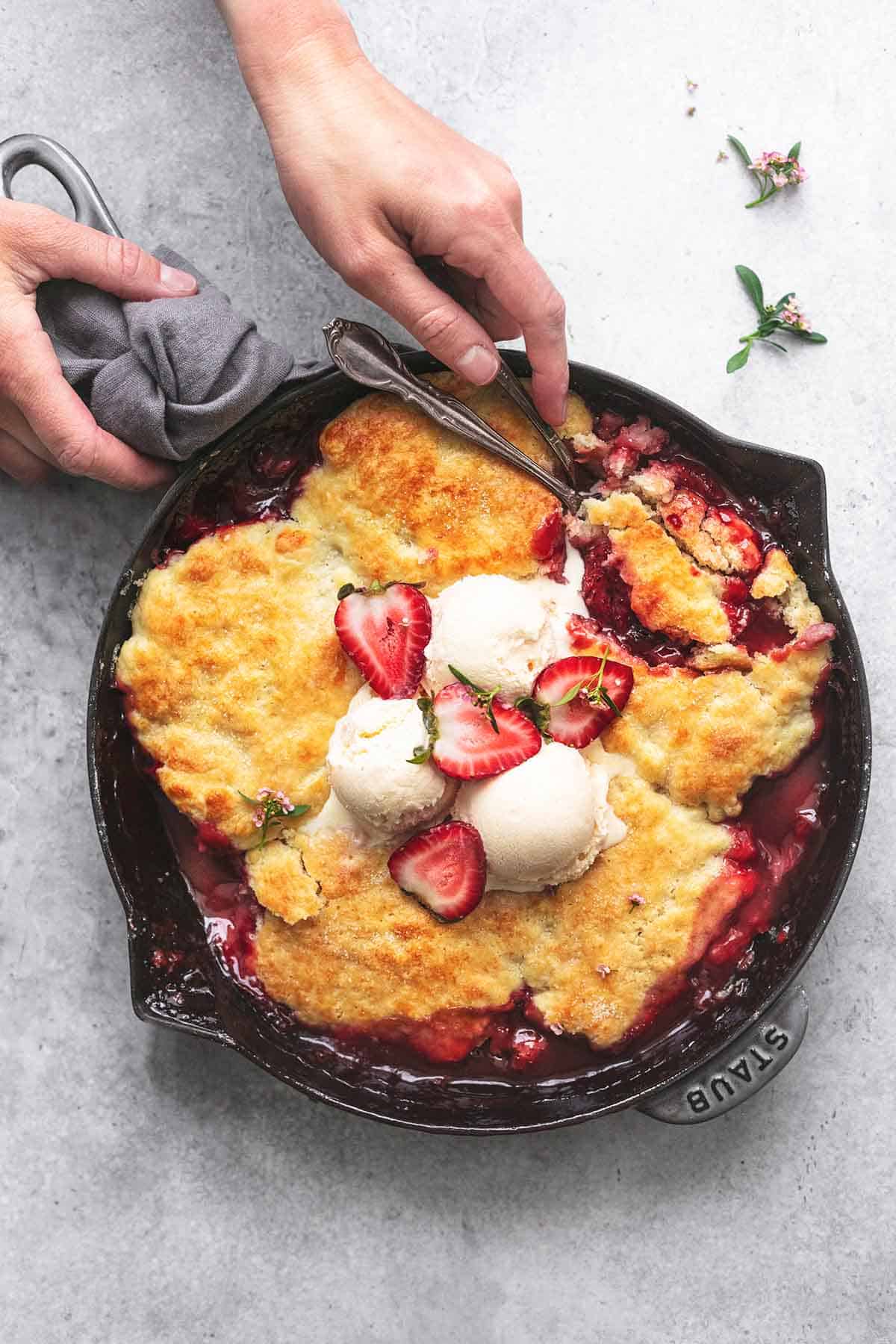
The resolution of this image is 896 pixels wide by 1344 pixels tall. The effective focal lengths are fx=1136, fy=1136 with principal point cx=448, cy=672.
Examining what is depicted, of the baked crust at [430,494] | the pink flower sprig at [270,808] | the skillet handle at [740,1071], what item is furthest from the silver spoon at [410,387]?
the skillet handle at [740,1071]

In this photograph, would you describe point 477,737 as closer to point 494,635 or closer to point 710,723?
point 494,635

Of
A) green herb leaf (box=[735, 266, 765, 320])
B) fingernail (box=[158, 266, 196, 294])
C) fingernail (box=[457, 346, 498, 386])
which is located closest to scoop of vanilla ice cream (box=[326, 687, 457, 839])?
fingernail (box=[457, 346, 498, 386])

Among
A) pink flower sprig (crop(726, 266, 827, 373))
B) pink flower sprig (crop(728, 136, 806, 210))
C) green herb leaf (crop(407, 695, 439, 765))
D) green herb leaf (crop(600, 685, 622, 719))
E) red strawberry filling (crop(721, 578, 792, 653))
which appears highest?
pink flower sprig (crop(728, 136, 806, 210))

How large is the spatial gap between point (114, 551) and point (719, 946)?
1.86 metres

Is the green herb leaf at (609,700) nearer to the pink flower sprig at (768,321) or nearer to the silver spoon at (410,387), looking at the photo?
the silver spoon at (410,387)

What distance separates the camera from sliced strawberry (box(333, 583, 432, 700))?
2572 mm

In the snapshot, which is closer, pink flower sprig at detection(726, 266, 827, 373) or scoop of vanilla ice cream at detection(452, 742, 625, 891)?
scoop of vanilla ice cream at detection(452, 742, 625, 891)

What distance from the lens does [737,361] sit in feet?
9.82

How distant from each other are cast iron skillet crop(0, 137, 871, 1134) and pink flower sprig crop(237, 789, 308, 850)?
34 cm

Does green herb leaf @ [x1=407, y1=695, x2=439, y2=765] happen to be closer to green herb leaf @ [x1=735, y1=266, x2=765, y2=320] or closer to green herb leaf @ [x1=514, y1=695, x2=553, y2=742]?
green herb leaf @ [x1=514, y1=695, x2=553, y2=742]

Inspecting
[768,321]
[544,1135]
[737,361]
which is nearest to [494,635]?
[737,361]

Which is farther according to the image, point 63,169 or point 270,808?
point 63,169

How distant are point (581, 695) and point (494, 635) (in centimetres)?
25

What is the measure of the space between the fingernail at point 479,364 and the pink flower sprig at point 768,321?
785 mm
